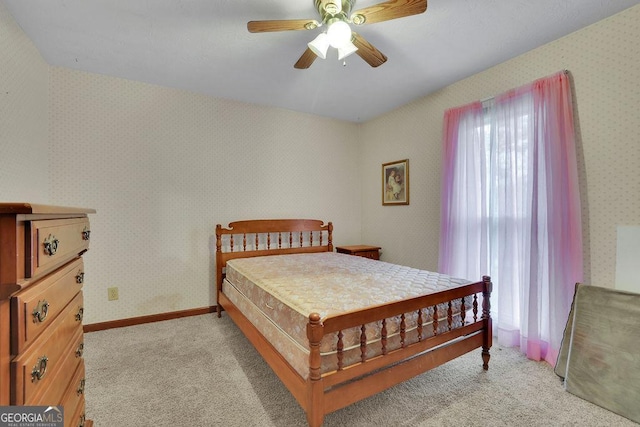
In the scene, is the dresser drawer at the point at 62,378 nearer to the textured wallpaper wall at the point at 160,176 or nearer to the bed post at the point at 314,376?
the bed post at the point at 314,376

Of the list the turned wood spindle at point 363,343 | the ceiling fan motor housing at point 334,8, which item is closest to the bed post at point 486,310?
the turned wood spindle at point 363,343

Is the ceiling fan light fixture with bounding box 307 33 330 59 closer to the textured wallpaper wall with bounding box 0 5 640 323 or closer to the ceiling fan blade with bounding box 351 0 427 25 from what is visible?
the ceiling fan blade with bounding box 351 0 427 25

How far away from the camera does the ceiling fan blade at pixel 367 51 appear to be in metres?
2.00

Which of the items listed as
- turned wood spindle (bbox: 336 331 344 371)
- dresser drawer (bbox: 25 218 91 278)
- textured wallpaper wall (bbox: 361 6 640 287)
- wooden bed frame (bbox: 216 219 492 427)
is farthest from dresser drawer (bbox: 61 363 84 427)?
textured wallpaper wall (bbox: 361 6 640 287)

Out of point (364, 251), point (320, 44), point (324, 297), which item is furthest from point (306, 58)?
point (364, 251)

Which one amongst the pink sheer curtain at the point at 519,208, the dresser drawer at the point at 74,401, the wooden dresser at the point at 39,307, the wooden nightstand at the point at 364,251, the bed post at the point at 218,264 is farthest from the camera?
the wooden nightstand at the point at 364,251

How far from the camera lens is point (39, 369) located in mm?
849

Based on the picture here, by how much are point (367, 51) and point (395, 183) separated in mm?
2177

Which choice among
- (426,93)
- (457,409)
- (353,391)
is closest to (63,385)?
(353,391)

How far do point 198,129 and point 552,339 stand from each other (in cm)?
413

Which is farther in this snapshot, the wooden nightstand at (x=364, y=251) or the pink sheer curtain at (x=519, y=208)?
the wooden nightstand at (x=364, y=251)

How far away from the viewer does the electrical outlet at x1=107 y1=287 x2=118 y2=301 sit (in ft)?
10.0

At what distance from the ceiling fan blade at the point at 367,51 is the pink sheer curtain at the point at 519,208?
4.43ft

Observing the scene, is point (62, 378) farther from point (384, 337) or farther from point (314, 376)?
point (384, 337)
